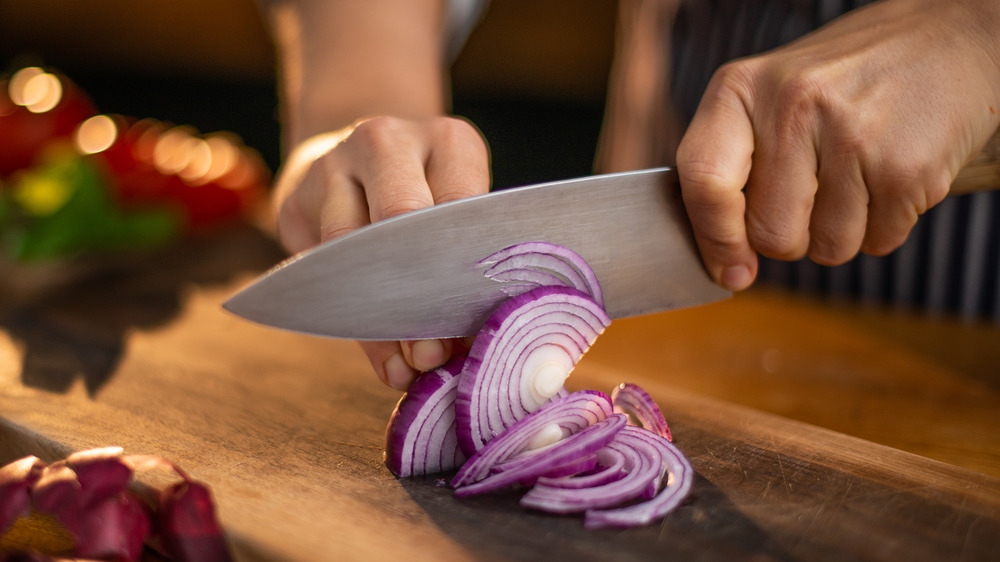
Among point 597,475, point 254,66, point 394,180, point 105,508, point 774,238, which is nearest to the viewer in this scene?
point 105,508

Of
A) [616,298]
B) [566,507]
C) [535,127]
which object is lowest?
[535,127]

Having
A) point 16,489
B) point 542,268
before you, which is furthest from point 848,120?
point 16,489

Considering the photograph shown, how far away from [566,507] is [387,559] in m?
0.23

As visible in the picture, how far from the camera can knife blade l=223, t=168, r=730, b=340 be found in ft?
3.34

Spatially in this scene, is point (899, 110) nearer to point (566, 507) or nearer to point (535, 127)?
point (566, 507)

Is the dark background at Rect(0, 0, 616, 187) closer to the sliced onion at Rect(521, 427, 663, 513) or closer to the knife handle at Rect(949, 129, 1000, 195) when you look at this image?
the knife handle at Rect(949, 129, 1000, 195)

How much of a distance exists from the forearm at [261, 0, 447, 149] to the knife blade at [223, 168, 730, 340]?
536 millimetres

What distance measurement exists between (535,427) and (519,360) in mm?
93

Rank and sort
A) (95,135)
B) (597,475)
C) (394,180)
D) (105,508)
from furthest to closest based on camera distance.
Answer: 1. (95,135)
2. (394,180)
3. (597,475)
4. (105,508)

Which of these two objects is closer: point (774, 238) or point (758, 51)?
point (774, 238)

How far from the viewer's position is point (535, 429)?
1.02m

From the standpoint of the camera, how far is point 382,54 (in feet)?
5.42

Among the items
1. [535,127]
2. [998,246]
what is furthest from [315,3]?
[535,127]

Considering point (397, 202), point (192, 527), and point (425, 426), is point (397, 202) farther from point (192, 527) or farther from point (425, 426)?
point (192, 527)
